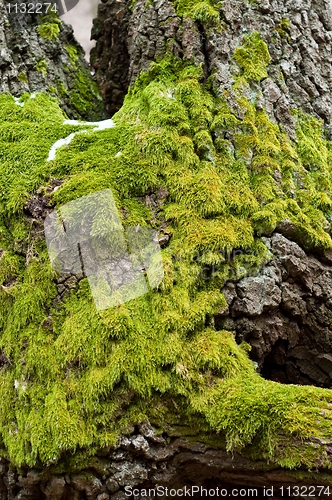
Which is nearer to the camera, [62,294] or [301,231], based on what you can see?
[62,294]

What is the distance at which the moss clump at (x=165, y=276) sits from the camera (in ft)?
9.37

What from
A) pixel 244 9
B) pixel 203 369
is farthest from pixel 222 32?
pixel 203 369

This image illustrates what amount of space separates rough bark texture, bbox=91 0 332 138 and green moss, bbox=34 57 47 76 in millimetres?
1027

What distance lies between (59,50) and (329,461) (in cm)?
535

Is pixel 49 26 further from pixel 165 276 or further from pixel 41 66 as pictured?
pixel 165 276

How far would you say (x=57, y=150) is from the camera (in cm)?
397

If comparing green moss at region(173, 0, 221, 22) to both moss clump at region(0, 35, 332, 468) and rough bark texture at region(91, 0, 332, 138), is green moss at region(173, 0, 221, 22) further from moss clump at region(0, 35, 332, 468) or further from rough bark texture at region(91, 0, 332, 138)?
moss clump at region(0, 35, 332, 468)

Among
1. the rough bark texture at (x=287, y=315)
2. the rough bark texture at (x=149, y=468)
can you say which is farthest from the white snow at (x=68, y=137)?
the rough bark texture at (x=149, y=468)

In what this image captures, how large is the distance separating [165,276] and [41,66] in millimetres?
3408

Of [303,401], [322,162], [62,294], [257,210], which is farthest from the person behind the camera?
[322,162]

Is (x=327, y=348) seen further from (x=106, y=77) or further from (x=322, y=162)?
(x=106, y=77)

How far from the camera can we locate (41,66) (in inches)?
210

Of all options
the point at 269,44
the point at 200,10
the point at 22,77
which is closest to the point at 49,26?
the point at 22,77

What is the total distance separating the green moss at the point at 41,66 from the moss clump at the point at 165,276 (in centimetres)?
88
